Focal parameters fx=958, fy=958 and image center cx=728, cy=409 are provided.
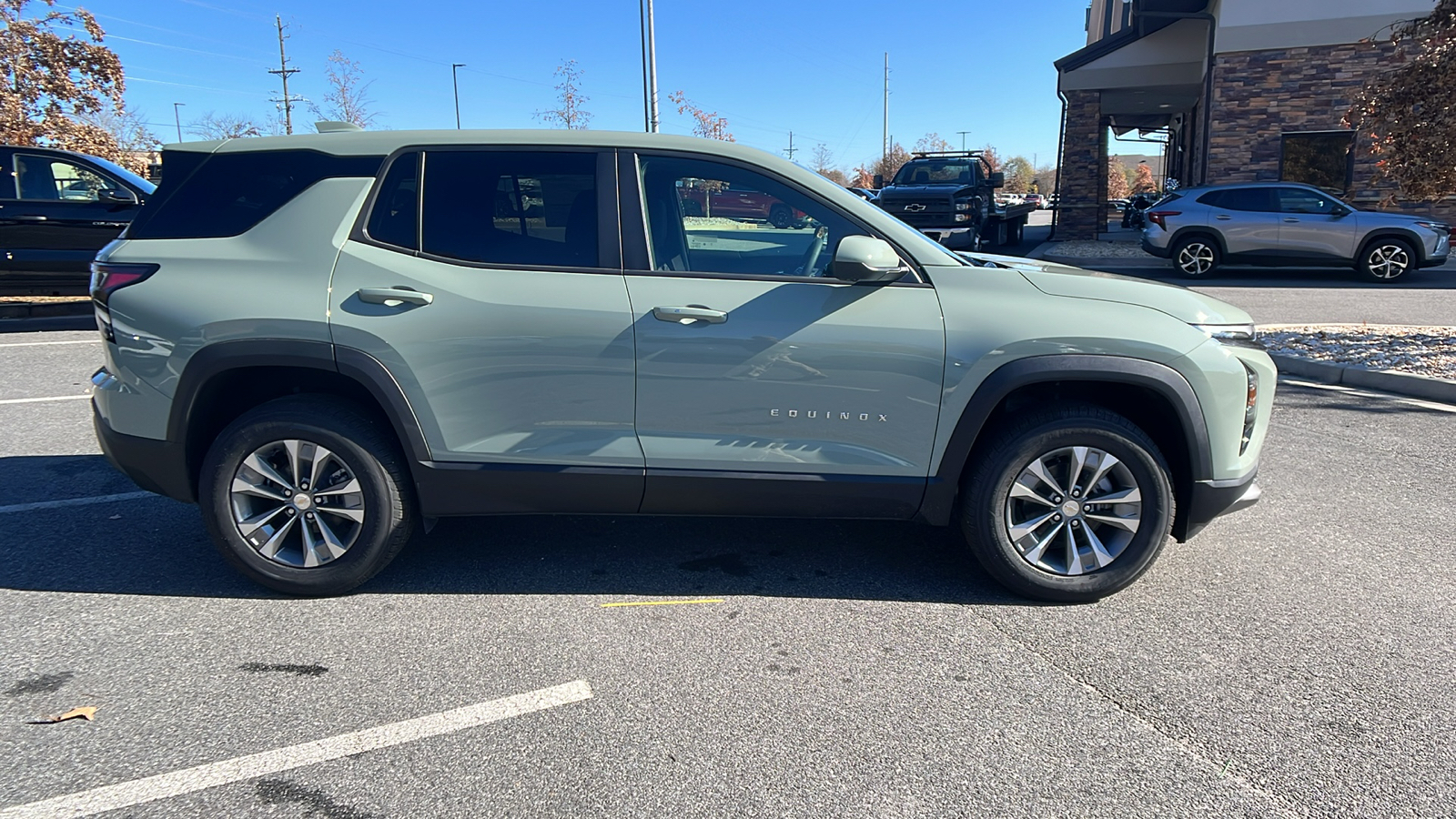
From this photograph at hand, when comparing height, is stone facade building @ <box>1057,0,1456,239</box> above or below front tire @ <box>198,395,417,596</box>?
above

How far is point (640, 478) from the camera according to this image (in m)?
3.66

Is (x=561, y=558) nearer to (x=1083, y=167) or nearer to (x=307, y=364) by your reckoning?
(x=307, y=364)

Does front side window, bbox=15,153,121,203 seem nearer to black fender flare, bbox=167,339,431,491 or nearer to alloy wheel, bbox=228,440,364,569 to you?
black fender flare, bbox=167,339,431,491

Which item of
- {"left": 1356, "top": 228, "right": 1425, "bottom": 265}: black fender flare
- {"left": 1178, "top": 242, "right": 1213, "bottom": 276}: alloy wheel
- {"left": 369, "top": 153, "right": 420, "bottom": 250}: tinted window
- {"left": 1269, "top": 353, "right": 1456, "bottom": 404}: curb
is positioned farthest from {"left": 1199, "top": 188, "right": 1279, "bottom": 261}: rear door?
{"left": 369, "top": 153, "right": 420, "bottom": 250}: tinted window

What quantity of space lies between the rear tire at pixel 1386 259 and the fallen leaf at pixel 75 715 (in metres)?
16.8

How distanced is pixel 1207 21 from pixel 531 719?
2331 cm

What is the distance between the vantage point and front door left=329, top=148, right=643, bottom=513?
140 inches

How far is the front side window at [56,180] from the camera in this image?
10.2m

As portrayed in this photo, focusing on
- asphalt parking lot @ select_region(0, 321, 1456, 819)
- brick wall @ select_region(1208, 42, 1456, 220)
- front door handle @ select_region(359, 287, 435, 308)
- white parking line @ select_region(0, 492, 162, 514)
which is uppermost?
brick wall @ select_region(1208, 42, 1456, 220)

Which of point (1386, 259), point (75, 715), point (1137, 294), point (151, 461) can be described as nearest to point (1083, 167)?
point (1386, 259)

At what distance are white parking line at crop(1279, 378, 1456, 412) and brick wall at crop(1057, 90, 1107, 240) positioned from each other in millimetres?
16887

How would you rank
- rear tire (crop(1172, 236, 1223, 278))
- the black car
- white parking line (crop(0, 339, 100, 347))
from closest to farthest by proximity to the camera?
white parking line (crop(0, 339, 100, 347))
the black car
rear tire (crop(1172, 236, 1223, 278))

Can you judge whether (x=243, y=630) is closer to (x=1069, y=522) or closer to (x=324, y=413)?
(x=324, y=413)

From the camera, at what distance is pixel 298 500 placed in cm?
371
